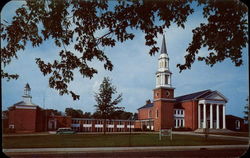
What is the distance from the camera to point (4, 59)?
5055mm

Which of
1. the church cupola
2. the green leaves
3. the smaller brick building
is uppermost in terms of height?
the green leaves

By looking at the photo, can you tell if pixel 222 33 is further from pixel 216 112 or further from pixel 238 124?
pixel 216 112

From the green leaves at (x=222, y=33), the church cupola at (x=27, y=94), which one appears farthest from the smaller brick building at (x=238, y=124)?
the church cupola at (x=27, y=94)

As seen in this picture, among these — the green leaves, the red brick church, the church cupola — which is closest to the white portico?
the red brick church

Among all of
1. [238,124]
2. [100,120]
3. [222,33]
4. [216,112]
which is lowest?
[100,120]

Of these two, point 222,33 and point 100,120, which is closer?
point 222,33

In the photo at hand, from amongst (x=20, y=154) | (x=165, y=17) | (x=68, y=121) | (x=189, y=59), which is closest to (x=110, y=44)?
(x=165, y=17)

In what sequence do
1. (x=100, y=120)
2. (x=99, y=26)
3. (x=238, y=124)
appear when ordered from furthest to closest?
1. (x=100, y=120)
2. (x=238, y=124)
3. (x=99, y=26)

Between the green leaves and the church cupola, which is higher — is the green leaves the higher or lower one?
the higher one

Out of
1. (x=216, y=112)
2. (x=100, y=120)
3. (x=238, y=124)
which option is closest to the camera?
(x=238, y=124)

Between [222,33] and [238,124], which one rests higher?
[222,33]

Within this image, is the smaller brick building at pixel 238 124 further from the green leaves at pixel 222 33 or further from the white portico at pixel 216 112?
the green leaves at pixel 222 33

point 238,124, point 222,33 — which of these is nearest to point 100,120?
point 238,124

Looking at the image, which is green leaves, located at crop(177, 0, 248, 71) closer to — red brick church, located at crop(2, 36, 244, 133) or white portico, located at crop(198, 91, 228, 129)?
red brick church, located at crop(2, 36, 244, 133)
